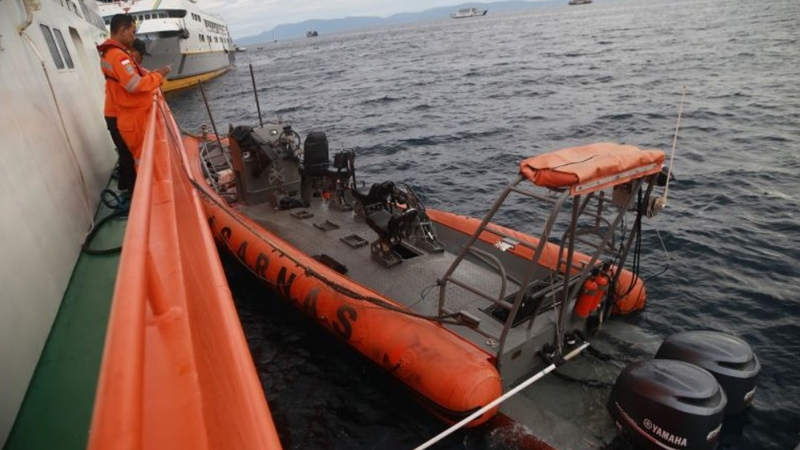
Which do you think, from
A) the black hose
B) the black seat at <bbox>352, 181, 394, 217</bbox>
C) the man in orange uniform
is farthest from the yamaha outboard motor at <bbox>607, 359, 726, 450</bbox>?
the man in orange uniform

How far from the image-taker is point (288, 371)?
552 cm

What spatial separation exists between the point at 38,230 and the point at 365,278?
3.27 meters

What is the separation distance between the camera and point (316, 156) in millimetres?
7352

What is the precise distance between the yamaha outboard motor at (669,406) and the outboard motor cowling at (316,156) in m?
5.23

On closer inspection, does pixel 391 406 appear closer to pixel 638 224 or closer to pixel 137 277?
pixel 638 224

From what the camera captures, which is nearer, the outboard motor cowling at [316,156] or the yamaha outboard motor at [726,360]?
the yamaha outboard motor at [726,360]

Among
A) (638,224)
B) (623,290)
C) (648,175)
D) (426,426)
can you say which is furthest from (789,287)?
(426,426)

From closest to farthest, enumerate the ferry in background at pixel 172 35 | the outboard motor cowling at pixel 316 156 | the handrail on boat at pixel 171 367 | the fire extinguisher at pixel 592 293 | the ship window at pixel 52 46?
the handrail on boat at pixel 171 367, the fire extinguisher at pixel 592 293, the ship window at pixel 52 46, the outboard motor cowling at pixel 316 156, the ferry in background at pixel 172 35

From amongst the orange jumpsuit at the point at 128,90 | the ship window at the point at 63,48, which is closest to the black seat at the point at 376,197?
the orange jumpsuit at the point at 128,90

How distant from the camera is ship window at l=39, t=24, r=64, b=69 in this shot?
5.76 metres

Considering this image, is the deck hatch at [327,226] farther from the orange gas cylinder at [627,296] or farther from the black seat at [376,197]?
the orange gas cylinder at [627,296]

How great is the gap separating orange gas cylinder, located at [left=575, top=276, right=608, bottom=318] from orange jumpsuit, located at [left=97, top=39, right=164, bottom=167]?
534cm

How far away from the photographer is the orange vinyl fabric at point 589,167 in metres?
3.16

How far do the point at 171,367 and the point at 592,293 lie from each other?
425 cm
